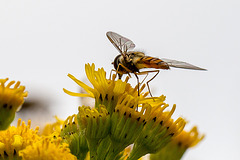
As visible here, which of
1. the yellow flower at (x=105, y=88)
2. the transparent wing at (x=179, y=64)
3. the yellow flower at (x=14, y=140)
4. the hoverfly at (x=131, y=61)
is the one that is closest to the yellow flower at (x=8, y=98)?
the yellow flower at (x=14, y=140)

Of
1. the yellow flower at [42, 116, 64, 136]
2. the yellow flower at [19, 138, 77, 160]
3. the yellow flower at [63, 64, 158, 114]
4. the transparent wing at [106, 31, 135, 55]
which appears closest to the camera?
the yellow flower at [19, 138, 77, 160]

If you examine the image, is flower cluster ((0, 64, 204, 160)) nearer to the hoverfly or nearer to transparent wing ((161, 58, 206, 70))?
the hoverfly

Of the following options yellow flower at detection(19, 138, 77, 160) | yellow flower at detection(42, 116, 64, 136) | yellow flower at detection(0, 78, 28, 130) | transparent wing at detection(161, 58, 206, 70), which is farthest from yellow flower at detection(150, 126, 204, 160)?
yellow flower at detection(19, 138, 77, 160)

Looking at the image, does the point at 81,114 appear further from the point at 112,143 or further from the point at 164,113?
the point at 164,113

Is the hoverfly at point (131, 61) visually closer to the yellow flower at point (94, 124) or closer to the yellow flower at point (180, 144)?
the yellow flower at point (94, 124)

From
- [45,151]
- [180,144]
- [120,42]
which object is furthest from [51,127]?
[180,144]

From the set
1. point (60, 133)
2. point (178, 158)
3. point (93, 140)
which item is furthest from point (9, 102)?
point (178, 158)
